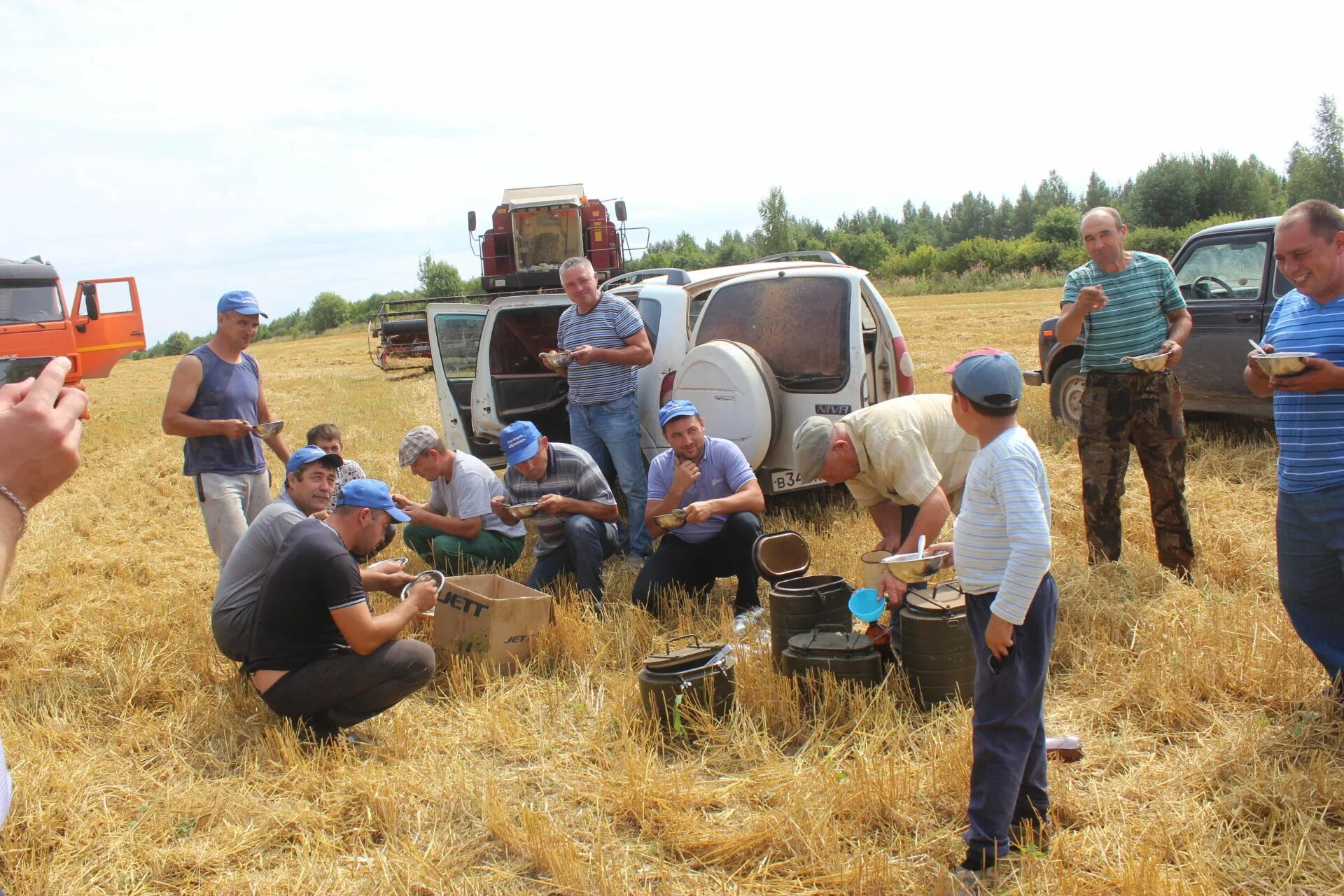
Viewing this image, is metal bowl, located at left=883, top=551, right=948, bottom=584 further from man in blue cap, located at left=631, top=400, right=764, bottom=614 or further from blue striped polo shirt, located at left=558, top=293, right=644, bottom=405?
blue striped polo shirt, located at left=558, top=293, right=644, bottom=405

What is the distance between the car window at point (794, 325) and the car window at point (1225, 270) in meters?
3.45

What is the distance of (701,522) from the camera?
534 centimetres

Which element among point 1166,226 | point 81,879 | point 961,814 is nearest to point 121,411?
point 81,879

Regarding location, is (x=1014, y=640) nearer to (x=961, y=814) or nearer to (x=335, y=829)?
(x=961, y=814)

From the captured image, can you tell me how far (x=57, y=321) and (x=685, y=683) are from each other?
13.2 meters

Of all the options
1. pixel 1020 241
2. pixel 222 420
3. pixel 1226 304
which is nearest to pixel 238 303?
pixel 222 420

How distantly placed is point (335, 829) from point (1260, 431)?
26.2ft

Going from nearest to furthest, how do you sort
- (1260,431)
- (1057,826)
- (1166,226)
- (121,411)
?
(1057,826), (1260,431), (121,411), (1166,226)

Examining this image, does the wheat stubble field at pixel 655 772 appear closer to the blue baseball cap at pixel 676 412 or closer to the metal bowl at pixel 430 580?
the metal bowl at pixel 430 580

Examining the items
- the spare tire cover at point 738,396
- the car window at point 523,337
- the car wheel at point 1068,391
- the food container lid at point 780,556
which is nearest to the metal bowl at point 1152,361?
the food container lid at point 780,556

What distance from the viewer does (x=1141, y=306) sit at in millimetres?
5285

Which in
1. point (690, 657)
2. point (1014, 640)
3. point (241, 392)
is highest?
point (241, 392)

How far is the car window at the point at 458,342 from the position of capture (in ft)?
27.0

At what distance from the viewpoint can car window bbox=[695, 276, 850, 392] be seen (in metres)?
6.40
